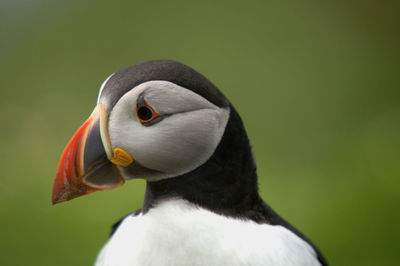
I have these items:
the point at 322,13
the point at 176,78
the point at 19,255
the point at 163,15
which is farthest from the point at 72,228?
the point at 322,13

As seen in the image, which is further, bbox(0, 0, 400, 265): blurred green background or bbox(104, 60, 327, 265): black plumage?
bbox(0, 0, 400, 265): blurred green background

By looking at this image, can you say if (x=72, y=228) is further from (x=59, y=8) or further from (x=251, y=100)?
(x=59, y=8)

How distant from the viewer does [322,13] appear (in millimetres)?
6477

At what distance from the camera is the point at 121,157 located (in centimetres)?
132

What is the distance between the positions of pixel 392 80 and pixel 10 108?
161 inches

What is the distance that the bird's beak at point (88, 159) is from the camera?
4.27 feet

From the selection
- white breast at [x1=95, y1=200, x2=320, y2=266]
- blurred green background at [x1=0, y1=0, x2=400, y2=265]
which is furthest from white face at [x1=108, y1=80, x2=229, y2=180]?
blurred green background at [x1=0, y1=0, x2=400, y2=265]

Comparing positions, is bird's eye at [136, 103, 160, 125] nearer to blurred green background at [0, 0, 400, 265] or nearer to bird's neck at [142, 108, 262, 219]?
bird's neck at [142, 108, 262, 219]

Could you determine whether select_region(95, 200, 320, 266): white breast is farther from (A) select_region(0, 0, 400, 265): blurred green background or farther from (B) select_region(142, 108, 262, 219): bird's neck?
(A) select_region(0, 0, 400, 265): blurred green background

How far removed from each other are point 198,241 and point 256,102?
401 cm

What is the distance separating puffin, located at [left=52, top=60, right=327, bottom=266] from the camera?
→ 1.30 meters

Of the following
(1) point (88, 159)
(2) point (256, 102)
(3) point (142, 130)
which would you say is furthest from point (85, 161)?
(2) point (256, 102)

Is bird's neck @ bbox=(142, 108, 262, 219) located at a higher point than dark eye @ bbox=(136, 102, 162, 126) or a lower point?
lower

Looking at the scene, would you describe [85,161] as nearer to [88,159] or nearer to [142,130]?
[88,159]
